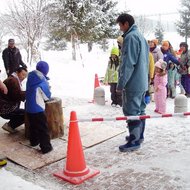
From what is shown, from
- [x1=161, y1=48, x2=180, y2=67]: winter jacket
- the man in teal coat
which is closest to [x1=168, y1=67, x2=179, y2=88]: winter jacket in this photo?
[x1=161, y1=48, x2=180, y2=67]: winter jacket

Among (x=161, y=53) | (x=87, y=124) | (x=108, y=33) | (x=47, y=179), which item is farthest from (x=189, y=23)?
(x=47, y=179)

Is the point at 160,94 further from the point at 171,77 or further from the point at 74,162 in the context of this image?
→ the point at 74,162

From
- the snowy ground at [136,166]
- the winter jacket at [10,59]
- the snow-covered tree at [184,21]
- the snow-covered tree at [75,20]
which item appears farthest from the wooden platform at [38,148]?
the snow-covered tree at [184,21]

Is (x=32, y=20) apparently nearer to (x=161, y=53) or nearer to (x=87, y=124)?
(x=161, y=53)

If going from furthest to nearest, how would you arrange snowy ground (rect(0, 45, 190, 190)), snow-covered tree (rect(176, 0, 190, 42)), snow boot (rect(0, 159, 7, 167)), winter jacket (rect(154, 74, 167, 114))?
snow-covered tree (rect(176, 0, 190, 42)) < winter jacket (rect(154, 74, 167, 114)) < snow boot (rect(0, 159, 7, 167)) < snowy ground (rect(0, 45, 190, 190))

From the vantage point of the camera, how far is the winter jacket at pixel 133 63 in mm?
4754

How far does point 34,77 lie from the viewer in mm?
5031

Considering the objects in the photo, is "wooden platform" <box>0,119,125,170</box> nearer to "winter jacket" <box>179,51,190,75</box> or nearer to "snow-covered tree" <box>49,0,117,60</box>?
"winter jacket" <box>179,51,190,75</box>

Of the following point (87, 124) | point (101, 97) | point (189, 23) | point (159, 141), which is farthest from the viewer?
point (189, 23)

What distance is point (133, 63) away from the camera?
4.79 metres

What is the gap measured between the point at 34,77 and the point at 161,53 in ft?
15.8

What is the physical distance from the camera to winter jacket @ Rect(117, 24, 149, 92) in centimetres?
475

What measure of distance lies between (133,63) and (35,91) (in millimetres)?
1580

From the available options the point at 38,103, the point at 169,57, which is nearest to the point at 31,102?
the point at 38,103
